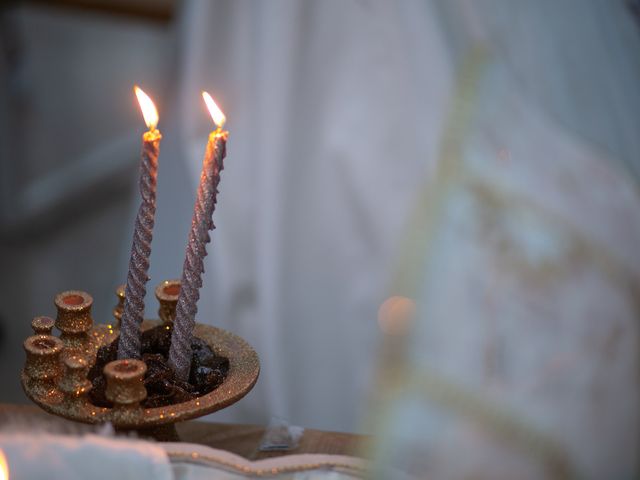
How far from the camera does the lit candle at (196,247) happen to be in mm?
492

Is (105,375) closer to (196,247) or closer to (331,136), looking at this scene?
(196,247)

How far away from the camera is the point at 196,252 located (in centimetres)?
51

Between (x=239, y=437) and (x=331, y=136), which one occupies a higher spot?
(x=331, y=136)

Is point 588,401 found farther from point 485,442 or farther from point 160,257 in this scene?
point 160,257

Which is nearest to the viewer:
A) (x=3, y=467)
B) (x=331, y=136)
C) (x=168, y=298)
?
(x=3, y=467)

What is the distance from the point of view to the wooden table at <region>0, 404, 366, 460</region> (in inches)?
24.6

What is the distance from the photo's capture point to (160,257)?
3.13ft

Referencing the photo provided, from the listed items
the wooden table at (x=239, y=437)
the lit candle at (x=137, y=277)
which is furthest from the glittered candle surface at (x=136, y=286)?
the wooden table at (x=239, y=437)

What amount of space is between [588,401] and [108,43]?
274 cm

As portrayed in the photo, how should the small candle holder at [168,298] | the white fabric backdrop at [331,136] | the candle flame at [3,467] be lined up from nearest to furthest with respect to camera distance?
the candle flame at [3,467]
the small candle holder at [168,298]
the white fabric backdrop at [331,136]

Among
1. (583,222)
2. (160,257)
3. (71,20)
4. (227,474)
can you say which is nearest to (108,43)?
(71,20)

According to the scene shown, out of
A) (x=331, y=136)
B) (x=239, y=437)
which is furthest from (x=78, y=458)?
(x=331, y=136)

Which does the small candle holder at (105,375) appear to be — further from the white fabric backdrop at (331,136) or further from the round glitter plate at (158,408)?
the white fabric backdrop at (331,136)

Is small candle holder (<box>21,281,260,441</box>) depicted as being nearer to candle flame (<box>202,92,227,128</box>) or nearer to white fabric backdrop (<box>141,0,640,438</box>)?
candle flame (<box>202,92,227,128</box>)
